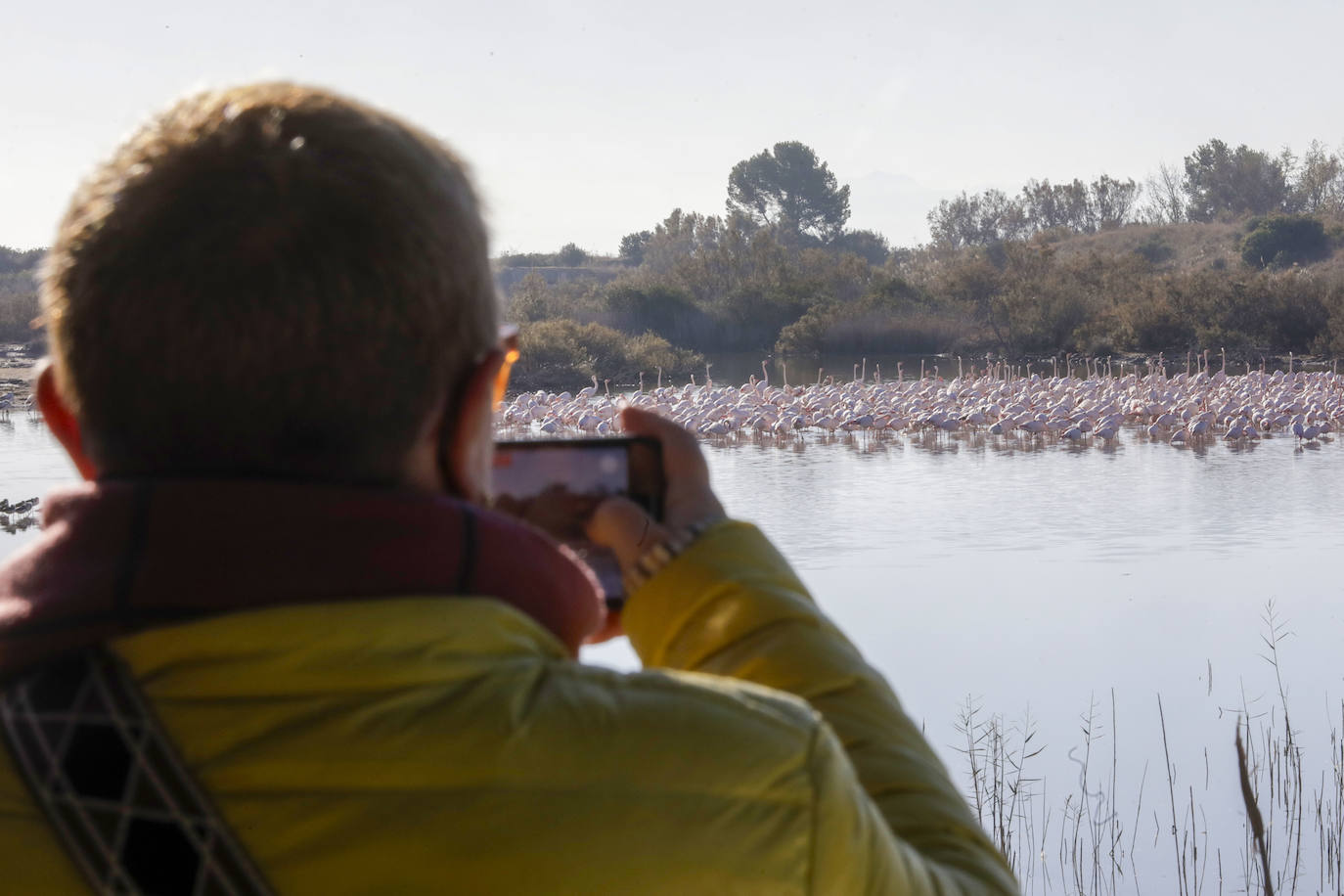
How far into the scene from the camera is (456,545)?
1.46 ft

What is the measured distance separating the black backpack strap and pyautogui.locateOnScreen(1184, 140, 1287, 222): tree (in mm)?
41543

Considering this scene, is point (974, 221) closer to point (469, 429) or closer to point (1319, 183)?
point (1319, 183)

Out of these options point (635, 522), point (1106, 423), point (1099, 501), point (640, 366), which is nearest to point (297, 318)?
point (635, 522)

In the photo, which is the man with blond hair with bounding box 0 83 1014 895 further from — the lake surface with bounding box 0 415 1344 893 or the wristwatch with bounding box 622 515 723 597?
the lake surface with bounding box 0 415 1344 893

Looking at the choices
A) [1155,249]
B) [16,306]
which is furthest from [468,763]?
[1155,249]

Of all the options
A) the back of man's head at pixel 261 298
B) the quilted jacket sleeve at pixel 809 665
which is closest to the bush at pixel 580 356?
the quilted jacket sleeve at pixel 809 665

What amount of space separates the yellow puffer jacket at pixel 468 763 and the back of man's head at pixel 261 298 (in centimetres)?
7

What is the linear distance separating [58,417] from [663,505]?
286 millimetres

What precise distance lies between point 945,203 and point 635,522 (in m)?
40.7

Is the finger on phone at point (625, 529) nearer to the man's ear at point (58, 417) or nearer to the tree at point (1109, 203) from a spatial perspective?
the man's ear at point (58, 417)

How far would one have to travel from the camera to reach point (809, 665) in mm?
563

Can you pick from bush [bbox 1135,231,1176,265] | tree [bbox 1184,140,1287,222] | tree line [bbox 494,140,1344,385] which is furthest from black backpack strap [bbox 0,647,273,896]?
tree [bbox 1184,140,1287,222]

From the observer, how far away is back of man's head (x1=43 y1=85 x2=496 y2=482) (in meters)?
0.43

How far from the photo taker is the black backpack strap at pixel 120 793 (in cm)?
40
